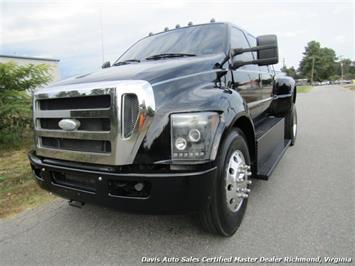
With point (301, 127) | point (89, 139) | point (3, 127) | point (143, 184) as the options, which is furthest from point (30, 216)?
point (301, 127)

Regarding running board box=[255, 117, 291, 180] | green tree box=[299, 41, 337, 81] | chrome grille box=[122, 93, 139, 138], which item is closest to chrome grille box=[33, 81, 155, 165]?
chrome grille box=[122, 93, 139, 138]

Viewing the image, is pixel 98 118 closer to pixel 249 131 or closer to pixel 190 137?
pixel 190 137

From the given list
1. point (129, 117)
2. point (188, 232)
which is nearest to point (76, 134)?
point (129, 117)

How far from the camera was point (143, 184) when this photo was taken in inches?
91.1

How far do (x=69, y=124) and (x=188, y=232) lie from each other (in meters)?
1.50

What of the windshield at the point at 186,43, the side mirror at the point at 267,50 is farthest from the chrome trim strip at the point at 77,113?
the side mirror at the point at 267,50

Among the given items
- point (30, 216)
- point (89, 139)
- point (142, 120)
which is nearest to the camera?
point (142, 120)

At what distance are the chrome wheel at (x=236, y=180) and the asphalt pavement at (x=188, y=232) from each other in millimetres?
307

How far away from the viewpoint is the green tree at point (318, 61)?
90.5 metres

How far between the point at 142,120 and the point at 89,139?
54 cm

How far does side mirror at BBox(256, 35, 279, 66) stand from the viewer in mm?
3248

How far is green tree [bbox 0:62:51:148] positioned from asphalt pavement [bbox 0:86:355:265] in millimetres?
3529

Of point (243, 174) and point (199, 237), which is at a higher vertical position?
point (243, 174)

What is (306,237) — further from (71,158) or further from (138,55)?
(138,55)
